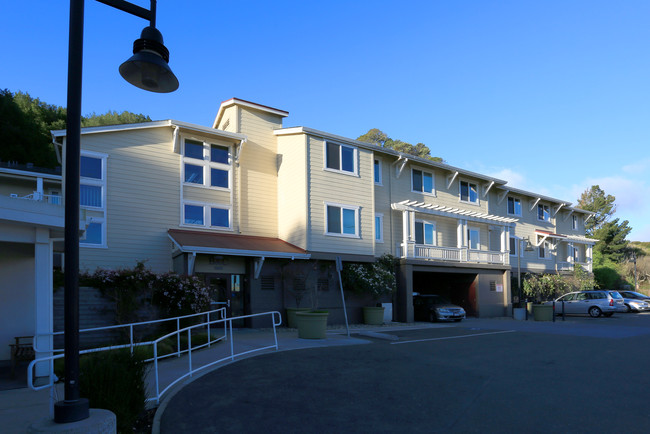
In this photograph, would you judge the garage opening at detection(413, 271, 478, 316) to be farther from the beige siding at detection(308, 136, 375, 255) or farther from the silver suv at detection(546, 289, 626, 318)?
the beige siding at detection(308, 136, 375, 255)

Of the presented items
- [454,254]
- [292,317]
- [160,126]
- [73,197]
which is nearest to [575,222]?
[454,254]

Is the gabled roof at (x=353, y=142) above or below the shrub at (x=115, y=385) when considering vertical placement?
above

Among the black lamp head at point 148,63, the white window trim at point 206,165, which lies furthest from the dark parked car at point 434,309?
the black lamp head at point 148,63

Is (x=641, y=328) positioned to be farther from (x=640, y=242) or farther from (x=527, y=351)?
(x=640, y=242)

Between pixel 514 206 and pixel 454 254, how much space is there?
36.3 feet

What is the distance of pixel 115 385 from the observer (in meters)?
6.31

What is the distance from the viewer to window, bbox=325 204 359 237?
73.3 ft

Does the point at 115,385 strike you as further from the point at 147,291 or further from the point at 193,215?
→ the point at 193,215

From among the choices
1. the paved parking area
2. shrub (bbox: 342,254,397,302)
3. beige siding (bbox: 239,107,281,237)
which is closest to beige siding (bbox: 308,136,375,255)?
shrub (bbox: 342,254,397,302)

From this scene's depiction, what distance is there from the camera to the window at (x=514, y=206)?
35.4 metres

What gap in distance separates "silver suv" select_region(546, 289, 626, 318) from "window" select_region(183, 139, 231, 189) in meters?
20.5

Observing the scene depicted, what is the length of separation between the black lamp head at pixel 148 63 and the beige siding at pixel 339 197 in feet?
51.7

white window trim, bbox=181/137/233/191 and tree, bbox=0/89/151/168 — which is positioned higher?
tree, bbox=0/89/151/168

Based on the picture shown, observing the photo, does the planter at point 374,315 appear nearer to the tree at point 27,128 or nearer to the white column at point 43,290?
the white column at point 43,290
